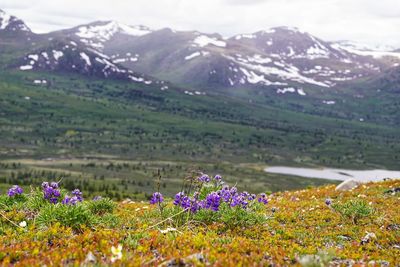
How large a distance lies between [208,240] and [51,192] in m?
5.68

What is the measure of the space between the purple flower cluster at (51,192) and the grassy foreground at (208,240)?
59 cm

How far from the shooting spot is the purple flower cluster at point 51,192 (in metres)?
14.4

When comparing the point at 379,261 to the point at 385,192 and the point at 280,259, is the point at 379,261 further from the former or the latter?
the point at 385,192

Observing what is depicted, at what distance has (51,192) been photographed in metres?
14.5

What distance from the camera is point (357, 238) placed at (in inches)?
568

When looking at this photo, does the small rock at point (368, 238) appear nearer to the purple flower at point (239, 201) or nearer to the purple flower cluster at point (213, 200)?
the purple flower at point (239, 201)

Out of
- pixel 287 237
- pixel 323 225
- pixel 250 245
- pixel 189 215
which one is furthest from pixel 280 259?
pixel 323 225

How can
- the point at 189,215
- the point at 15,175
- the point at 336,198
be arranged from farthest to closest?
the point at 15,175 → the point at 336,198 → the point at 189,215

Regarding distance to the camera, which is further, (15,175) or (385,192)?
(15,175)

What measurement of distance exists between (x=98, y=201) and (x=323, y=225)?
26.6ft

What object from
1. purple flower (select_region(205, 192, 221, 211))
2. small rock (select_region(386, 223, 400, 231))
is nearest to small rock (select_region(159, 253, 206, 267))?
purple flower (select_region(205, 192, 221, 211))

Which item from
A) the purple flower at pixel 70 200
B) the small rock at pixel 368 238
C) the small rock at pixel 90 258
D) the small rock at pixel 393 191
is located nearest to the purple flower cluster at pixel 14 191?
the purple flower at pixel 70 200

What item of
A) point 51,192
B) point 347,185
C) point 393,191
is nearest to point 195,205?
point 51,192

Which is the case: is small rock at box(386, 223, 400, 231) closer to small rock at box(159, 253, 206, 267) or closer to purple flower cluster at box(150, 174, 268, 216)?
purple flower cluster at box(150, 174, 268, 216)
